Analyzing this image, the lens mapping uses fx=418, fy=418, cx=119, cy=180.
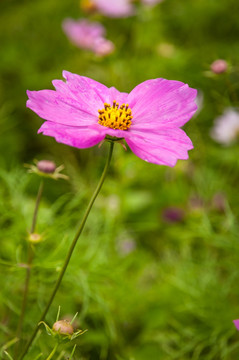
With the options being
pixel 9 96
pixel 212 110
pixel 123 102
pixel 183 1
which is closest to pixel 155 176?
pixel 212 110

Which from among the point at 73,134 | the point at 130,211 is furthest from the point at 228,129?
the point at 73,134

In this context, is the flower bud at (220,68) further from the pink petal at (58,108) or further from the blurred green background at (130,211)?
the pink petal at (58,108)

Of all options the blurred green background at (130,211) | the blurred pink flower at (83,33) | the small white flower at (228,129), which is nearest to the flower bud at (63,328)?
the blurred green background at (130,211)

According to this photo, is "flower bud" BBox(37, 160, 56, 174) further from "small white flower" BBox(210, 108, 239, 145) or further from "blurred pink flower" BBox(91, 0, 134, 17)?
"blurred pink flower" BBox(91, 0, 134, 17)

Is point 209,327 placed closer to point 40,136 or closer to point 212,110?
point 212,110

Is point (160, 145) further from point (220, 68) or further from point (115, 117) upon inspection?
point (220, 68)

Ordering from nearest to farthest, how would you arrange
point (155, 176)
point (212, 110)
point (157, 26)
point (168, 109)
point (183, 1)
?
point (168, 109)
point (155, 176)
point (212, 110)
point (157, 26)
point (183, 1)
